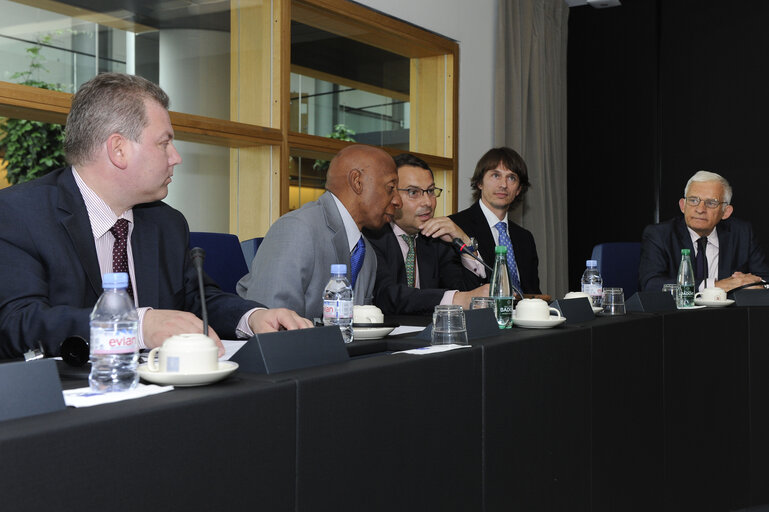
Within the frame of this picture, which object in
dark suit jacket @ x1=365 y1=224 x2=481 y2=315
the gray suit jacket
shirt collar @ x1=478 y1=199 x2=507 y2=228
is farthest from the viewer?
shirt collar @ x1=478 y1=199 x2=507 y2=228

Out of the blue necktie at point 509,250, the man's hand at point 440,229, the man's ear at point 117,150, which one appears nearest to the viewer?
the man's ear at point 117,150

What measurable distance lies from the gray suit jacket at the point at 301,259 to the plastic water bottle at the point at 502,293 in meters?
0.48

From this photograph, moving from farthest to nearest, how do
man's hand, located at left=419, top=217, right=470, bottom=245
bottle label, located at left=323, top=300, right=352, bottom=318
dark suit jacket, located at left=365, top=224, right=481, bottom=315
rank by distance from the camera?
man's hand, located at left=419, top=217, right=470, bottom=245 < dark suit jacket, located at left=365, top=224, right=481, bottom=315 < bottle label, located at left=323, top=300, right=352, bottom=318

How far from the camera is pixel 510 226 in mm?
3922

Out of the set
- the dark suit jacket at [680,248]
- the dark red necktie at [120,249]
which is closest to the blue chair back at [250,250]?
the dark red necktie at [120,249]

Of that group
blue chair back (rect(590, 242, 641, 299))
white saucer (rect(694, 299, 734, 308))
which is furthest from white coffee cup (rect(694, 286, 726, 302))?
blue chair back (rect(590, 242, 641, 299))

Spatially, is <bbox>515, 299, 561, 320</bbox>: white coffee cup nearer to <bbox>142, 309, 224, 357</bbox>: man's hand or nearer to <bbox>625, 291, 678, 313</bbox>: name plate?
<bbox>625, 291, 678, 313</bbox>: name plate

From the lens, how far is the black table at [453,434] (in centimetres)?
88

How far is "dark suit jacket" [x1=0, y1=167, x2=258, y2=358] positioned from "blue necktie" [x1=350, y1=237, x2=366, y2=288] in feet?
1.78

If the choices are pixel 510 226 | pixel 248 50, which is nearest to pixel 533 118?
pixel 510 226

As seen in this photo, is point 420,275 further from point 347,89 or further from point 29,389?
point 29,389

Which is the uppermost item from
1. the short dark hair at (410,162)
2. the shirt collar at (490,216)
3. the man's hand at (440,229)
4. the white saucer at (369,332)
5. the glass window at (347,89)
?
the glass window at (347,89)

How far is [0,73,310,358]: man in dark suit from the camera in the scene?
166 centimetres

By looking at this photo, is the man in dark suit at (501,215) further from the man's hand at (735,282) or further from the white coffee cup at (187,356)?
the white coffee cup at (187,356)
